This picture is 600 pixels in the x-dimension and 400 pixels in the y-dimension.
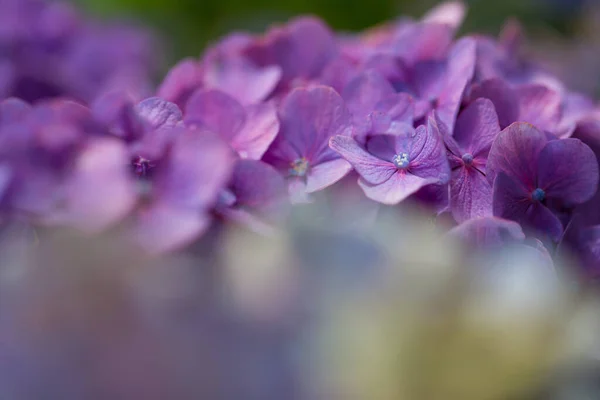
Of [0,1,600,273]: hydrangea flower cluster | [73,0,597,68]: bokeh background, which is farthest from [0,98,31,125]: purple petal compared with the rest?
[73,0,597,68]: bokeh background

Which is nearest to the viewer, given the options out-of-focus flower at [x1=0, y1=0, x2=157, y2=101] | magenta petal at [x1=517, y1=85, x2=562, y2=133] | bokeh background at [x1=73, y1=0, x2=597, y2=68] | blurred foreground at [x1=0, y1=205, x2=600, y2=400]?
blurred foreground at [x1=0, y1=205, x2=600, y2=400]

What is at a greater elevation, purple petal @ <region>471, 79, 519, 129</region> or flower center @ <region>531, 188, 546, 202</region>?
purple petal @ <region>471, 79, 519, 129</region>

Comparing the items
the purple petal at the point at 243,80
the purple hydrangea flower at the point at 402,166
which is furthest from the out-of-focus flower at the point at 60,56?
the purple hydrangea flower at the point at 402,166

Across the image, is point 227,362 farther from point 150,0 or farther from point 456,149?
point 150,0

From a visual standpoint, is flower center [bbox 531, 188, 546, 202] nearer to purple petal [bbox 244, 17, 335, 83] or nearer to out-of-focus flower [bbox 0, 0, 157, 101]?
purple petal [bbox 244, 17, 335, 83]

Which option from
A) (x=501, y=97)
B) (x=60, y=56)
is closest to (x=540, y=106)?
(x=501, y=97)
